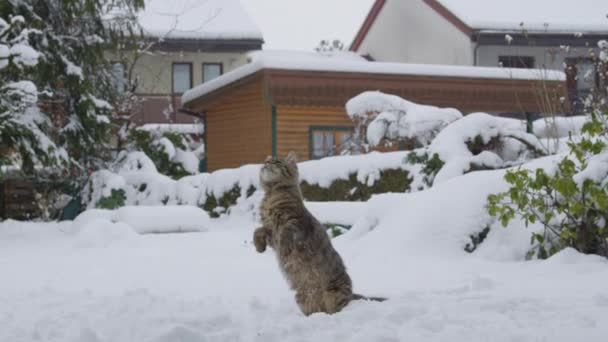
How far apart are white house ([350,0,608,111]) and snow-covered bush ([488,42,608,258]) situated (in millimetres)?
17454

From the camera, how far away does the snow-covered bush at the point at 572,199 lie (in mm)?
6840

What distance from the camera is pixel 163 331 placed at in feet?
15.2

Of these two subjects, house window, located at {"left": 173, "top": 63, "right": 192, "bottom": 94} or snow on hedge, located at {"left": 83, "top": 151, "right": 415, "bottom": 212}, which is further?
house window, located at {"left": 173, "top": 63, "right": 192, "bottom": 94}

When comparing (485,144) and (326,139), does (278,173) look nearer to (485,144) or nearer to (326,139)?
(485,144)

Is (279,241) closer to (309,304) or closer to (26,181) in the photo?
(309,304)

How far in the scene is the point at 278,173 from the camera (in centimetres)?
558

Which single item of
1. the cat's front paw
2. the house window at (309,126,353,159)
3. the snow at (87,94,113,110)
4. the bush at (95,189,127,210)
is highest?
the cat's front paw

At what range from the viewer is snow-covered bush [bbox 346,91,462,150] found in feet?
46.1

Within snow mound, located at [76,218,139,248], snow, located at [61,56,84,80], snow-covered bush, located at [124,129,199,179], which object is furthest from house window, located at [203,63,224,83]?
snow mound, located at [76,218,139,248]

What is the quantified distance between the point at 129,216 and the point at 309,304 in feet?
29.9

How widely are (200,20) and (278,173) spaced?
25285 mm

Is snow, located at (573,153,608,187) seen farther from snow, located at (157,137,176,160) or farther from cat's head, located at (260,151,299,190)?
snow, located at (157,137,176,160)

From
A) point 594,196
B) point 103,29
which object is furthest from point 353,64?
point 594,196

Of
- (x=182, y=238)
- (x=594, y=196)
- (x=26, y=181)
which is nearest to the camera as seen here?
(x=594, y=196)
